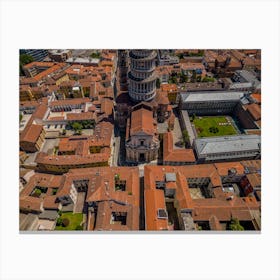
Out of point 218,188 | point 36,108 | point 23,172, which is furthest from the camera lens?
point 36,108

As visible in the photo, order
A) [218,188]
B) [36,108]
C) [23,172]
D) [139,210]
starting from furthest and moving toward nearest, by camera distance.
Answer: [36,108], [23,172], [218,188], [139,210]

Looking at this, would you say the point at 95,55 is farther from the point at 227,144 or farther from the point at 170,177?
the point at 170,177

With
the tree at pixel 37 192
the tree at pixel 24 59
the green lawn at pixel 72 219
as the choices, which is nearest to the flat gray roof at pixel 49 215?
the green lawn at pixel 72 219

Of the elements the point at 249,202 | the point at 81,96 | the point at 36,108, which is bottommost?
the point at 249,202

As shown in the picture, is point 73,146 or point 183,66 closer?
point 73,146

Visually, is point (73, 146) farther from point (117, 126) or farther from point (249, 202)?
point (249, 202)

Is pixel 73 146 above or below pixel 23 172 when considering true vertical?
above

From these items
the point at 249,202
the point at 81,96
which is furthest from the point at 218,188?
the point at 81,96
